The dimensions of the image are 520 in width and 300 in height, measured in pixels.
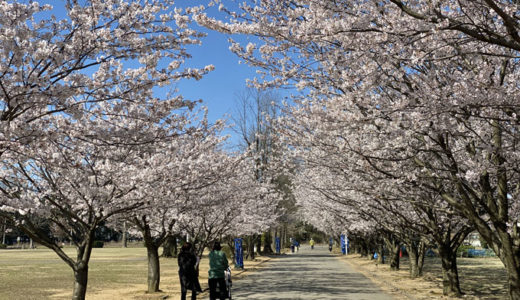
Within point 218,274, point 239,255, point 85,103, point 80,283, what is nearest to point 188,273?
point 218,274

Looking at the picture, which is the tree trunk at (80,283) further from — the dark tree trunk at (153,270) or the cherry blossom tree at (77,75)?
the dark tree trunk at (153,270)

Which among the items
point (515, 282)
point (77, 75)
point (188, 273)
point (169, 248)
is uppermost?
point (77, 75)

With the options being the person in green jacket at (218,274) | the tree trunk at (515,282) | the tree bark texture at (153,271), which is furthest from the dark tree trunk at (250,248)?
the tree trunk at (515,282)

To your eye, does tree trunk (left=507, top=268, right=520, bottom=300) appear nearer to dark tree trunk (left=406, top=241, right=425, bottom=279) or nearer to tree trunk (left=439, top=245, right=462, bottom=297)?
tree trunk (left=439, top=245, right=462, bottom=297)

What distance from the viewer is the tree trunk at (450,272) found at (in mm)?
14734

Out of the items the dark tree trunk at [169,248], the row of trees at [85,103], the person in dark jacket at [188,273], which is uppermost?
the row of trees at [85,103]

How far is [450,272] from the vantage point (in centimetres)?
1494

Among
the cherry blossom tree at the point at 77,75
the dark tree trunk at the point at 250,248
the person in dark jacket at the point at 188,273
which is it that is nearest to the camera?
the cherry blossom tree at the point at 77,75

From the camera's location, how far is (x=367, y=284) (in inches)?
724

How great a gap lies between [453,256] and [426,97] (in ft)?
33.3

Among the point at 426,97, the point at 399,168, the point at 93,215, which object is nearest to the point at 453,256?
the point at 399,168

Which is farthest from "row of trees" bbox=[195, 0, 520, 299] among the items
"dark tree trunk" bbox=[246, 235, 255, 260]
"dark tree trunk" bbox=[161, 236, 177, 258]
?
"dark tree trunk" bbox=[161, 236, 177, 258]

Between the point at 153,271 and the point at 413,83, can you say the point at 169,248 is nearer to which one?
the point at 153,271

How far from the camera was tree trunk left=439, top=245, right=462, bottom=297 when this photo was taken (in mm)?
14734
